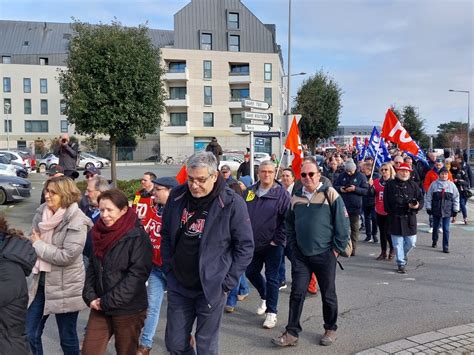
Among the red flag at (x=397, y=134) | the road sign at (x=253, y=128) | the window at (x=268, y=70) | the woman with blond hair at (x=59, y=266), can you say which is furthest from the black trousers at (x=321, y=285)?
the window at (x=268, y=70)

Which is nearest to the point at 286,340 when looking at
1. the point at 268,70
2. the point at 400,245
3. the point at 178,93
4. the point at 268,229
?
the point at 268,229

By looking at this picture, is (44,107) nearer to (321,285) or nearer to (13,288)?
(321,285)

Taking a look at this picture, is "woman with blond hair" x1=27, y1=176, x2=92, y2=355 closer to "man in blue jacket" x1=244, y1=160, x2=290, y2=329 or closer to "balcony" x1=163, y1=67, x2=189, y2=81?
"man in blue jacket" x1=244, y1=160, x2=290, y2=329

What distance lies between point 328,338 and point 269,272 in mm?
1007

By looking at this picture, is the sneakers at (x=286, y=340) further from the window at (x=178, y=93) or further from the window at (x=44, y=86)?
the window at (x=44, y=86)

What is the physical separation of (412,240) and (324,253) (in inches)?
141

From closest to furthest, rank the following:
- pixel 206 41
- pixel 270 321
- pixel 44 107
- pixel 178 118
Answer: pixel 270 321
pixel 206 41
pixel 178 118
pixel 44 107

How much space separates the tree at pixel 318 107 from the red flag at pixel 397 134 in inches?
985

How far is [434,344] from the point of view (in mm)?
4465

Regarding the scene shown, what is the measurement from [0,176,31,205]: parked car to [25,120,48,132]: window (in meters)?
51.3

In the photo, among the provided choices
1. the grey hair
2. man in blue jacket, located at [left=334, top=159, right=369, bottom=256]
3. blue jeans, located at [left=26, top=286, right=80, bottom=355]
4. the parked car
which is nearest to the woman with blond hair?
blue jeans, located at [left=26, top=286, right=80, bottom=355]

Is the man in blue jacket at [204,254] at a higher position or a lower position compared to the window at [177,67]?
lower

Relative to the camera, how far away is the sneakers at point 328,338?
15.1ft

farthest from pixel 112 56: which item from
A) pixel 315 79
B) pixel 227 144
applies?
pixel 227 144
